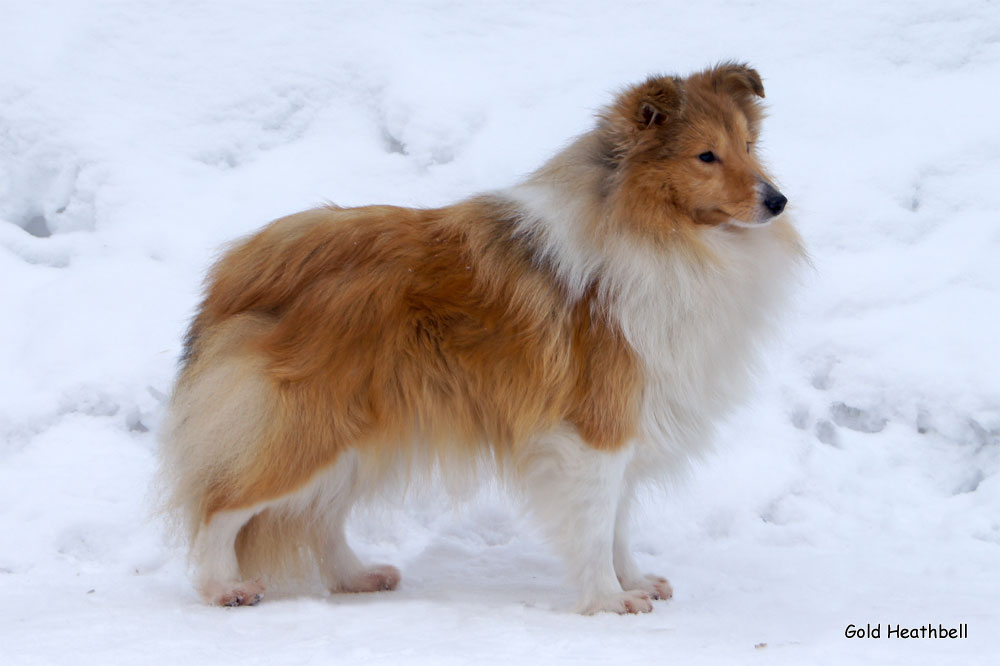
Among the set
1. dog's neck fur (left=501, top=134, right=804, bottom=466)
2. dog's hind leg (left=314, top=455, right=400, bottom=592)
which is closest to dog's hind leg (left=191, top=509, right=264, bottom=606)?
dog's hind leg (left=314, top=455, right=400, bottom=592)

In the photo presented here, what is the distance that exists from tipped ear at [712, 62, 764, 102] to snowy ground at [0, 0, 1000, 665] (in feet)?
4.82

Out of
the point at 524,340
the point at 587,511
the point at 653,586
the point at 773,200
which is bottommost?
the point at 653,586

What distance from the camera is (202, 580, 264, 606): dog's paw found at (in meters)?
4.08

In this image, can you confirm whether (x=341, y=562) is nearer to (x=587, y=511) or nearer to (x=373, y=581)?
(x=373, y=581)

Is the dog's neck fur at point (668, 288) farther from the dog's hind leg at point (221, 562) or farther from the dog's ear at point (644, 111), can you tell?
the dog's hind leg at point (221, 562)

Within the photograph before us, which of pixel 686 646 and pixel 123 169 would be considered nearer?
pixel 686 646

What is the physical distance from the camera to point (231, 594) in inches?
161

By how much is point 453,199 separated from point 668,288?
289 cm

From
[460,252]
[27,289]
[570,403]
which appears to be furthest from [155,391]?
[570,403]

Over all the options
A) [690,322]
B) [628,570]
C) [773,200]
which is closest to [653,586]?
[628,570]

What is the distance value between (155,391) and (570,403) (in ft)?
8.08

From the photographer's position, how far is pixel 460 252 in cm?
423

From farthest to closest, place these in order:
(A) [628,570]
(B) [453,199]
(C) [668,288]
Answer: (B) [453,199] → (A) [628,570] → (C) [668,288]

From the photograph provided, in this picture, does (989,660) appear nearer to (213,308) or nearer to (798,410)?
(798,410)
